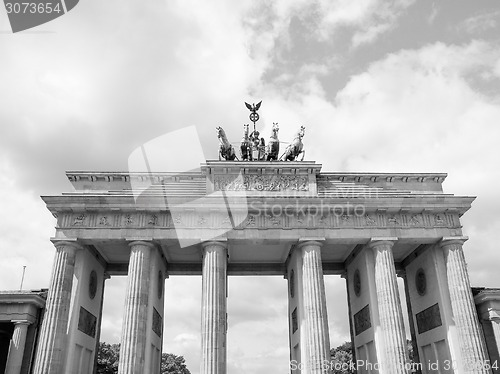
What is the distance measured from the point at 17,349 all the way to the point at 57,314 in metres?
3.36

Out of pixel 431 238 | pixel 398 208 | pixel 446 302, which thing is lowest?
pixel 446 302

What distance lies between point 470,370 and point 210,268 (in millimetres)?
17046

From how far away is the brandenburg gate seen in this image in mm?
27562

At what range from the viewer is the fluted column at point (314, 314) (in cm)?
2697

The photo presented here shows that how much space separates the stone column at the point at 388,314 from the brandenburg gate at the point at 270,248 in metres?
0.06

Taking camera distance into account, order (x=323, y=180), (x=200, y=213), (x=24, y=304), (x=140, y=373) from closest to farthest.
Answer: (x=140, y=373) < (x=24, y=304) < (x=200, y=213) < (x=323, y=180)

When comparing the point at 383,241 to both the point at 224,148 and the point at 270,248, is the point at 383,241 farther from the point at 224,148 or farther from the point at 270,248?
the point at 224,148

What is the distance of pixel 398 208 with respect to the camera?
1192 inches

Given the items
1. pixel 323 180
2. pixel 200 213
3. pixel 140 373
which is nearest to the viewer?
pixel 140 373

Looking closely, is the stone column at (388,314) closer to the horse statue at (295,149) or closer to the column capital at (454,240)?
the column capital at (454,240)

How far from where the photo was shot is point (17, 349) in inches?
1077

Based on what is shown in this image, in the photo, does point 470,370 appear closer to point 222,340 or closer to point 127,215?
point 222,340

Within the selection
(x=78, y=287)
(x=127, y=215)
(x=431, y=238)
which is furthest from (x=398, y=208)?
(x=78, y=287)

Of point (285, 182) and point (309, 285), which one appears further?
point (285, 182)
